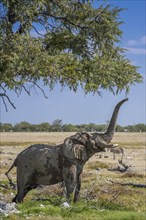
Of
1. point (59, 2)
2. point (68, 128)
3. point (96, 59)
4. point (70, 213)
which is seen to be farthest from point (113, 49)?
point (68, 128)

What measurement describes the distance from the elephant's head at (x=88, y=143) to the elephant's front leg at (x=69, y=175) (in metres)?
0.27

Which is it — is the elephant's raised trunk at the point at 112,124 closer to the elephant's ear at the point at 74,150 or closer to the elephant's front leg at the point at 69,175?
the elephant's ear at the point at 74,150

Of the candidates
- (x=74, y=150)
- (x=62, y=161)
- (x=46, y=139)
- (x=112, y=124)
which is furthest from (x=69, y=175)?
(x=46, y=139)

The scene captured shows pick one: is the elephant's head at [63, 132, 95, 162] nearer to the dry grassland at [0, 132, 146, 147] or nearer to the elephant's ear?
the elephant's ear

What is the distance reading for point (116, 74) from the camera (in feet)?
55.8

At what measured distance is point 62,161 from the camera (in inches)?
602

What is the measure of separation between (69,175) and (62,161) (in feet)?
1.45

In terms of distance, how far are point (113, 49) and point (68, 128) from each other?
10739 cm

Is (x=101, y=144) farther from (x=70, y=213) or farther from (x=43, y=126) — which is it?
(x=43, y=126)

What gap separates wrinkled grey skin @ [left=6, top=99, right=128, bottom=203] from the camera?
15.2 meters

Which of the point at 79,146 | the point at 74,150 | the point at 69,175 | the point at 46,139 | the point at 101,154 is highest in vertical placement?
the point at 46,139

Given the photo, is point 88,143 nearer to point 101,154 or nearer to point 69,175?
point 69,175

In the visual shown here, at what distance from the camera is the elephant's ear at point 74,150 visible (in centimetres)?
1523

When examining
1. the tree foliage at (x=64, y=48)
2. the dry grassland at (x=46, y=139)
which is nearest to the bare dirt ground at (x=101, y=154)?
the dry grassland at (x=46, y=139)
